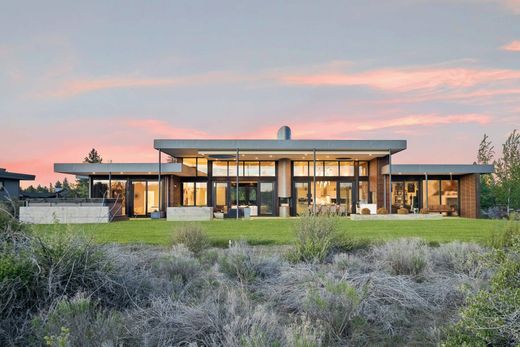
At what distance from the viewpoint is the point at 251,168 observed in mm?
28719

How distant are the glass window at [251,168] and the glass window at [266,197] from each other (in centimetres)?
93

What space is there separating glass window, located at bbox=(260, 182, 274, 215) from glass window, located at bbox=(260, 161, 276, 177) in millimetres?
724

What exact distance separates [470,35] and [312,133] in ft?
56.0

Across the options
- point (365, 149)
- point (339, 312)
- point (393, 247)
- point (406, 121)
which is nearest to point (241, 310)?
point (339, 312)

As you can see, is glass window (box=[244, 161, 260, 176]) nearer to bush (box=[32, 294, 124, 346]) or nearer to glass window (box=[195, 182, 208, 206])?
glass window (box=[195, 182, 208, 206])

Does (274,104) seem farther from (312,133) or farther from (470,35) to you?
(312,133)

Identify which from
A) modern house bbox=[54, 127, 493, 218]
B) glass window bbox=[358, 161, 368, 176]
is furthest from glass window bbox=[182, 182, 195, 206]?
glass window bbox=[358, 161, 368, 176]

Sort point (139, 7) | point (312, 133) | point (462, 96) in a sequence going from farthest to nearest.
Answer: point (312, 133) < point (462, 96) < point (139, 7)

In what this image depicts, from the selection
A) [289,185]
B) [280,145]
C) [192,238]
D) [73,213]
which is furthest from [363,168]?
[192,238]

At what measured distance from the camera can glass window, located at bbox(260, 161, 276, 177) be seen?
2861 cm

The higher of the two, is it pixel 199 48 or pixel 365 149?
pixel 199 48

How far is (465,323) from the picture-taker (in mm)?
3213

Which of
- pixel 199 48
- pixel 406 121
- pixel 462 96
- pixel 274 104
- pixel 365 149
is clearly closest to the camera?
pixel 199 48

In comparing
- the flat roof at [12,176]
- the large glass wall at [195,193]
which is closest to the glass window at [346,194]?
the large glass wall at [195,193]
